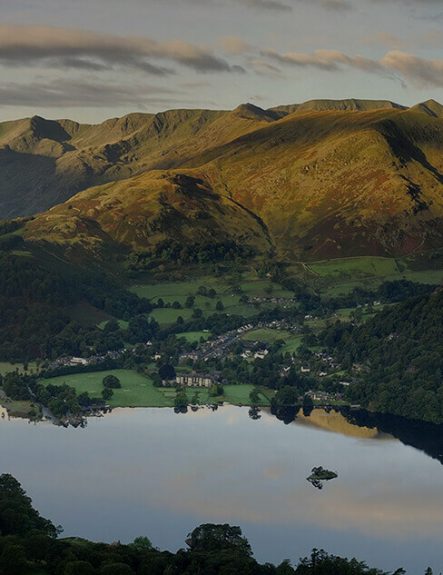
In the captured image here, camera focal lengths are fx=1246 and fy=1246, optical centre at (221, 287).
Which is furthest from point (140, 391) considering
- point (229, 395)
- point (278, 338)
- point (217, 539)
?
point (217, 539)

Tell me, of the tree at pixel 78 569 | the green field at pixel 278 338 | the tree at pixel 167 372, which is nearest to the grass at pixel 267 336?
the green field at pixel 278 338

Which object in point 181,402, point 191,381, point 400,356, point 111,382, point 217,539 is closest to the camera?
point 217,539

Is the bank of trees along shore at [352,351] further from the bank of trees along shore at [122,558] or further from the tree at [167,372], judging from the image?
the bank of trees along shore at [122,558]

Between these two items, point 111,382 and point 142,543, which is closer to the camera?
point 142,543

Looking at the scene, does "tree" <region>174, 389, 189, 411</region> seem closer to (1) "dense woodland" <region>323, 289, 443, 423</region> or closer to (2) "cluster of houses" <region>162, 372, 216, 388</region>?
(2) "cluster of houses" <region>162, 372, 216, 388</region>

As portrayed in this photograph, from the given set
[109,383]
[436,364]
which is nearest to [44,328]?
[109,383]

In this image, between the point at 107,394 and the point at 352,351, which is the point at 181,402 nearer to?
the point at 107,394
